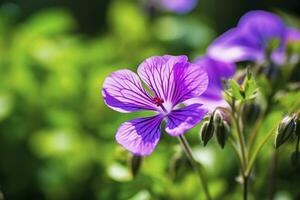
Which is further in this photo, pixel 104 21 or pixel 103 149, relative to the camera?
pixel 104 21

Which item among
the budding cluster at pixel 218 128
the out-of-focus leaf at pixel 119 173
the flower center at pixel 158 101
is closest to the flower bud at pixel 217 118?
the budding cluster at pixel 218 128

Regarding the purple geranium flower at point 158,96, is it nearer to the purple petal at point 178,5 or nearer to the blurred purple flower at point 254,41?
the blurred purple flower at point 254,41

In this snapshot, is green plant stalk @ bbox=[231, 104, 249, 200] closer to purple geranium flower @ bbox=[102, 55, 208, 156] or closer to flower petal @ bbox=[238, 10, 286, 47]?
purple geranium flower @ bbox=[102, 55, 208, 156]

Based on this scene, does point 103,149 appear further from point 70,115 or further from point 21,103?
point 21,103

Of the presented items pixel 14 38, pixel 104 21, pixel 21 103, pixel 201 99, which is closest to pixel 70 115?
pixel 21 103

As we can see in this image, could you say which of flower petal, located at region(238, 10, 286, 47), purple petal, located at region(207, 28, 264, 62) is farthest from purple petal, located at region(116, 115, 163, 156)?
flower petal, located at region(238, 10, 286, 47)

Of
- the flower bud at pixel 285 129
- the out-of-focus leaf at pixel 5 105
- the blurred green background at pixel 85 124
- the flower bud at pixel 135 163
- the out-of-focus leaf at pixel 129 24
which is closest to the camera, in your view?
the flower bud at pixel 285 129

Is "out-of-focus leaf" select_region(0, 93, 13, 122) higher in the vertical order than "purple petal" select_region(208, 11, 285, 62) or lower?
lower
